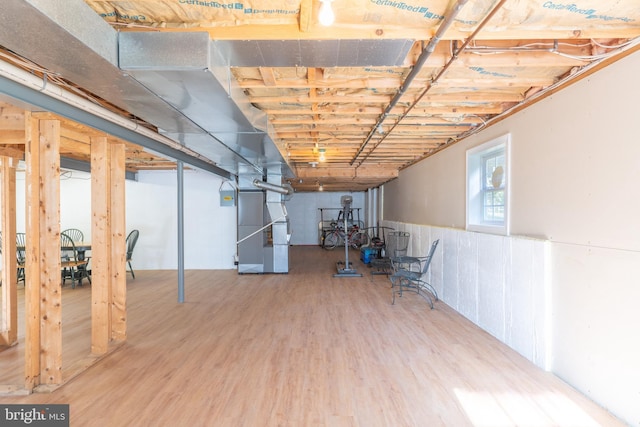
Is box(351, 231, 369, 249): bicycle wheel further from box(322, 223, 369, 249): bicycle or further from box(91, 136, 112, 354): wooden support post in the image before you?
box(91, 136, 112, 354): wooden support post

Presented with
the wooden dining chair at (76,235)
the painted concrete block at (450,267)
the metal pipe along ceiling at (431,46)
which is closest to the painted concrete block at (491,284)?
the painted concrete block at (450,267)

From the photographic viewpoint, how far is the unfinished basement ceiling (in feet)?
5.57

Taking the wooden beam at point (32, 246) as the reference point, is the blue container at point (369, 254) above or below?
below

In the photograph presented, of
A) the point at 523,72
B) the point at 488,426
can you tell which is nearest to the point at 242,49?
the point at 523,72

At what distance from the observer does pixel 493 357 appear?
283 centimetres

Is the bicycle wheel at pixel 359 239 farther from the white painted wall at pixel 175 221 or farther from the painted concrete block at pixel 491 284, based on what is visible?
the painted concrete block at pixel 491 284

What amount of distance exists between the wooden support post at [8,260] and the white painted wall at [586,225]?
15.5 ft

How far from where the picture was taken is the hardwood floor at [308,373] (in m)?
2.06

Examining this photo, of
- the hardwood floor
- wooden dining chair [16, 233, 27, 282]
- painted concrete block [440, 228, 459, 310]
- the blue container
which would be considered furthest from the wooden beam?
the blue container

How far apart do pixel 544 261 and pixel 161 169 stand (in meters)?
7.28

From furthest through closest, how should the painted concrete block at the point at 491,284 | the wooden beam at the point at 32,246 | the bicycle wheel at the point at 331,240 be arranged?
1. the bicycle wheel at the point at 331,240
2. the painted concrete block at the point at 491,284
3. the wooden beam at the point at 32,246

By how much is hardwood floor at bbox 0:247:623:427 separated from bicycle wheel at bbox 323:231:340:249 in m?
7.01

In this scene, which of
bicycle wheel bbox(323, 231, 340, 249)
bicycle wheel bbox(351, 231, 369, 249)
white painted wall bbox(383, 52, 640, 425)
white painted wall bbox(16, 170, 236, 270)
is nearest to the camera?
white painted wall bbox(383, 52, 640, 425)

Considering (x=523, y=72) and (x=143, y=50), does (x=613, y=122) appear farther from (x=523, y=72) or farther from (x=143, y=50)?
(x=143, y=50)
